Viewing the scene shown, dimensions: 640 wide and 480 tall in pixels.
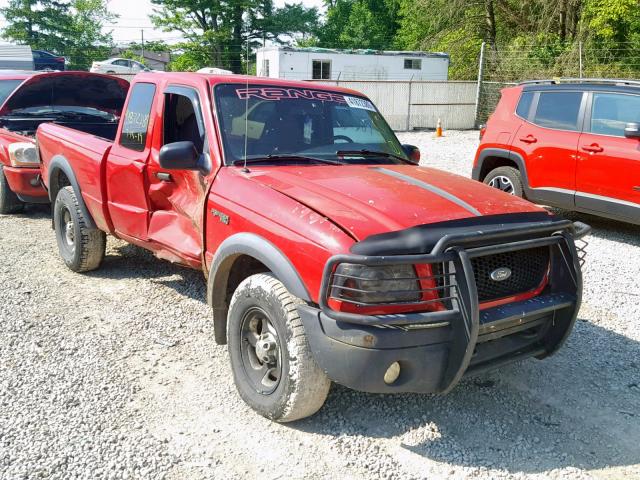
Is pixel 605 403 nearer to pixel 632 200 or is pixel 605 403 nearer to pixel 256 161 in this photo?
pixel 256 161

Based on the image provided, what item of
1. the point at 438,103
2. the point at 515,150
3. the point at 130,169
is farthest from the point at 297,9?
the point at 130,169

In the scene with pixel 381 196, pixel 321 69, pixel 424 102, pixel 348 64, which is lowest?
pixel 424 102

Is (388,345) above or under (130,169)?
under

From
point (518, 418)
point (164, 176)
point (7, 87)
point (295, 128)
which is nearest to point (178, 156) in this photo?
point (164, 176)

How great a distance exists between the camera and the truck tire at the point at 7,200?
8055mm

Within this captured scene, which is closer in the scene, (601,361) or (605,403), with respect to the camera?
(605,403)

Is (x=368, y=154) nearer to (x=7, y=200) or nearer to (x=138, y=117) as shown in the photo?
(x=138, y=117)

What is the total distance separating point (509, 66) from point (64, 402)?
21.4m

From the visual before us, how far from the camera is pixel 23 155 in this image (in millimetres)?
7367

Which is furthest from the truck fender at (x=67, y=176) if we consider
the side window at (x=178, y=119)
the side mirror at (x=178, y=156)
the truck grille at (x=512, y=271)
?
the truck grille at (x=512, y=271)

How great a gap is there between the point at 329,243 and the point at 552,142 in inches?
229

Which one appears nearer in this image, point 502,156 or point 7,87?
point 502,156

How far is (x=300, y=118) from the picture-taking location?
14.3 ft

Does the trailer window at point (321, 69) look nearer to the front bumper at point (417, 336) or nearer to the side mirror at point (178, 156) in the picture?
the side mirror at point (178, 156)
